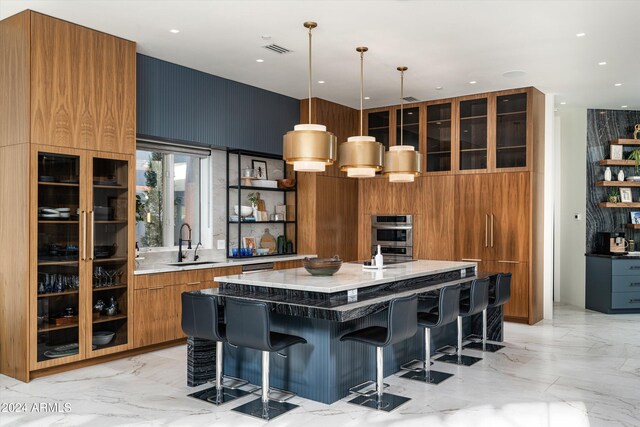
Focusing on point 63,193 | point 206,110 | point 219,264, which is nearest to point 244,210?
point 219,264

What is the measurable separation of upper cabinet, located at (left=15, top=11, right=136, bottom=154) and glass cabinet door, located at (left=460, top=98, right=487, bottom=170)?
4.35m

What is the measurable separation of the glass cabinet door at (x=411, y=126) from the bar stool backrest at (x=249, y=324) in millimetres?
4862

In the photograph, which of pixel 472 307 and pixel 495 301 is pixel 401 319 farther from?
pixel 495 301

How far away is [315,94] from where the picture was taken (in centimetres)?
755

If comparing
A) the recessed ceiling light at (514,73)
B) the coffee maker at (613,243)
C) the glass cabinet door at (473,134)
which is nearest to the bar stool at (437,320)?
the recessed ceiling light at (514,73)

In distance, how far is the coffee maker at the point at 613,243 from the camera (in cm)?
842

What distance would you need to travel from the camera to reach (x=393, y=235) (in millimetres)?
8234

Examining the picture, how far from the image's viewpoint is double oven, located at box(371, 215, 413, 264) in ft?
26.6

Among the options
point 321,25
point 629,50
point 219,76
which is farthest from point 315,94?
point 629,50

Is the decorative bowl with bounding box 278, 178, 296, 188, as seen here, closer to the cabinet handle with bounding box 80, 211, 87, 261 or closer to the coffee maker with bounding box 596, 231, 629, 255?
the cabinet handle with bounding box 80, 211, 87, 261

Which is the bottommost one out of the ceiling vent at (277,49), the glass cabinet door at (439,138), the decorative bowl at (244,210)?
→ the decorative bowl at (244,210)

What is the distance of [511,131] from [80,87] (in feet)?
16.8

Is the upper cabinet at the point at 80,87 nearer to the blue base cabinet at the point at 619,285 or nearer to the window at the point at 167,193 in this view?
the window at the point at 167,193

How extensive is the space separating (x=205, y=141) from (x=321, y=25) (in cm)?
218
